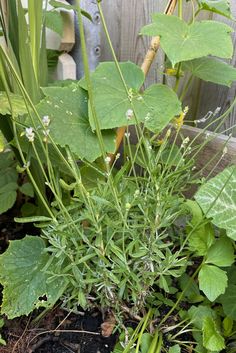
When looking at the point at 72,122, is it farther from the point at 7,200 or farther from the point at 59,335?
the point at 59,335

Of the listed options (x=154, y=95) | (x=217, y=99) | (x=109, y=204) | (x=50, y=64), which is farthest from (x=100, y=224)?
(x=50, y=64)

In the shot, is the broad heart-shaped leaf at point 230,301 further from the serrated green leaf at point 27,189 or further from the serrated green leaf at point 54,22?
the serrated green leaf at point 54,22

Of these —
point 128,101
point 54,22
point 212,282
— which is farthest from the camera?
point 54,22

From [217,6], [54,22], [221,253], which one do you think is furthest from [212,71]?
[54,22]

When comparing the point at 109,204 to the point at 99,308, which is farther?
the point at 99,308

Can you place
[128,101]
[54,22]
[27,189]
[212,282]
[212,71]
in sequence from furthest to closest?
[54,22], [27,189], [212,71], [128,101], [212,282]

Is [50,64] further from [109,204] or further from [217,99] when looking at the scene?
[109,204]
